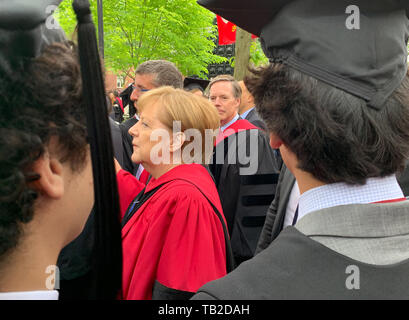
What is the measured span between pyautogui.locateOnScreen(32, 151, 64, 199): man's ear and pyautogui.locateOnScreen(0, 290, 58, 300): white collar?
245mm

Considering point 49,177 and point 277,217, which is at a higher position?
point 49,177

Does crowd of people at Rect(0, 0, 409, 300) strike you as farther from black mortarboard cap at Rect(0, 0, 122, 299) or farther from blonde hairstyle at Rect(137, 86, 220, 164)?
blonde hairstyle at Rect(137, 86, 220, 164)

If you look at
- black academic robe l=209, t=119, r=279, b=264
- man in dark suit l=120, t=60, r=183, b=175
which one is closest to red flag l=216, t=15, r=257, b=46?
man in dark suit l=120, t=60, r=183, b=175

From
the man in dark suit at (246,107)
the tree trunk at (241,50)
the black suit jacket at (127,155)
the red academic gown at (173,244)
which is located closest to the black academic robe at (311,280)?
the red academic gown at (173,244)

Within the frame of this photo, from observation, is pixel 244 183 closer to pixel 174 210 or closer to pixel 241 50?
pixel 174 210

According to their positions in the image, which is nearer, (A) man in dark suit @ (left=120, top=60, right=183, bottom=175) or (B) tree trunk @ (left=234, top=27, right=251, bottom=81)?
(A) man in dark suit @ (left=120, top=60, right=183, bottom=175)

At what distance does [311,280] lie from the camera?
3.30 feet

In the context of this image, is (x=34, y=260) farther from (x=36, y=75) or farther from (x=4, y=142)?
(x=36, y=75)

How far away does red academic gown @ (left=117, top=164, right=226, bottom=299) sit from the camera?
6.77 ft

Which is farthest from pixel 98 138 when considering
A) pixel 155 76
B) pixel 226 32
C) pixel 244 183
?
pixel 226 32

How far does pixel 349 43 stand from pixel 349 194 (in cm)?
47

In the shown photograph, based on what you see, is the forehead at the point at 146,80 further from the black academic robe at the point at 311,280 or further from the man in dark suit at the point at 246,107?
the black academic robe at the point at 311,280

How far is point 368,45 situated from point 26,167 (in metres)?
1.04

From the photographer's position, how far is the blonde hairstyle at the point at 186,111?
2533 millimetres
